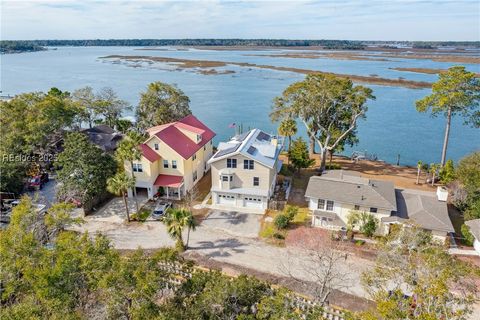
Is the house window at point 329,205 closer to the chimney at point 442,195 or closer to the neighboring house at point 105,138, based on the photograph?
the chimney at point 442,195

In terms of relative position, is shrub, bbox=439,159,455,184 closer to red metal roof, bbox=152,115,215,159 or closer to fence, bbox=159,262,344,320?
fence, bbox=159,262,344,320

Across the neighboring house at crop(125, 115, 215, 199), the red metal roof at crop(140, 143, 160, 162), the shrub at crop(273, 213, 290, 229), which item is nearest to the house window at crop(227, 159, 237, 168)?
the neighboring house at crop(125, 115, 215, 199)

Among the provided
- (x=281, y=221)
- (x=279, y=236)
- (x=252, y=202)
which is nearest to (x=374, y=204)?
(x=281, y=221)

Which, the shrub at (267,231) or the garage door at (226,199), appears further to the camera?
the garage door at (226,199)

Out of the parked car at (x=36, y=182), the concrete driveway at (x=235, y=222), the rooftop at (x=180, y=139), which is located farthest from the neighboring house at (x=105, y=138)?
the concrete driveway at (x=235, y=222)

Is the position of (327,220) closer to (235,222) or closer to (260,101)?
(235,222)

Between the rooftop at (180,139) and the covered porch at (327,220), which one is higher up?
the rooftop at (180,139)

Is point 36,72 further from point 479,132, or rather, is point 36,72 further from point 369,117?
point 479,132
